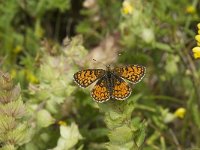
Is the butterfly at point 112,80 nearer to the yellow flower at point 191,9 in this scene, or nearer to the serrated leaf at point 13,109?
the serrated leaf at point 13,109

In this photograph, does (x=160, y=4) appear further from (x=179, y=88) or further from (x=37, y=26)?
(x=37, y=26)

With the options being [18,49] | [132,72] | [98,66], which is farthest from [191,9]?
[132,72]

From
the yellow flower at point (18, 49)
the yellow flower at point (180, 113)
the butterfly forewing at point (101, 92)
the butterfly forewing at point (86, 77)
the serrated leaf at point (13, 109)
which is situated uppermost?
the yellow flower at point (18, 49)

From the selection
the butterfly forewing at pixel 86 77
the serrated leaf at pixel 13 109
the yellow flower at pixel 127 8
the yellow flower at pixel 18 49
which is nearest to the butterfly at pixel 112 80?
the butterfly forewing at pixel 86 77

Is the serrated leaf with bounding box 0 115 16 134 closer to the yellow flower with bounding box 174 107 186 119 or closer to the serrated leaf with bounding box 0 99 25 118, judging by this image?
the serrated leaf with bounding box 0 99 25 118

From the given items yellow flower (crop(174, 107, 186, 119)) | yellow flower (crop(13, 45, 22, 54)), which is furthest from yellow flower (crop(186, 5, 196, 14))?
yellow flower (crop(13, 45, 22, 54))

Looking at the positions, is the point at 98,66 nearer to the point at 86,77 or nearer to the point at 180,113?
the point at 180,113

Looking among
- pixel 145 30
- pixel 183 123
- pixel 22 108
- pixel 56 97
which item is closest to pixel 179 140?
pixel 183 123
